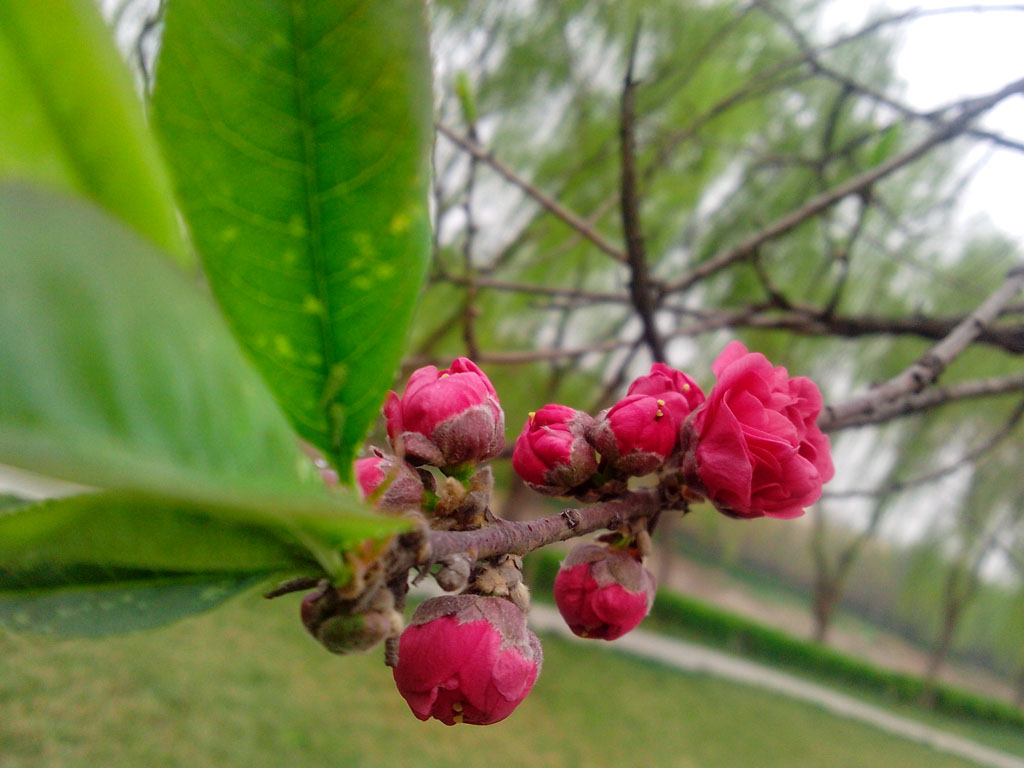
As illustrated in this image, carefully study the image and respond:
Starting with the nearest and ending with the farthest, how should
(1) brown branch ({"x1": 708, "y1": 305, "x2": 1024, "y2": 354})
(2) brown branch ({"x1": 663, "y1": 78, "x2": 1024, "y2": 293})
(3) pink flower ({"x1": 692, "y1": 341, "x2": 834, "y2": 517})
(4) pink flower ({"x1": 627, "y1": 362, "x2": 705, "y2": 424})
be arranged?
(3) pink flower ({"x1": 692, "y1": 341, "x2": 834, "y2": 517})
(4) pink flower ({"x1": 627, "y1": 362, "x2": 705, "y2": 424})
(2) brown branch ({"x1": 663, "y1": 78, "x2": 1024, "y2": 293})
(1) brown branch ({"x1": 708, "y1": 305, "x2": 1024, "y2": 354})

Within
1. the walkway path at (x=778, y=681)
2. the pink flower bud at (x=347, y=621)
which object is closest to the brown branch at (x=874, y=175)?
the pink flower bud at (x=347, y=621)

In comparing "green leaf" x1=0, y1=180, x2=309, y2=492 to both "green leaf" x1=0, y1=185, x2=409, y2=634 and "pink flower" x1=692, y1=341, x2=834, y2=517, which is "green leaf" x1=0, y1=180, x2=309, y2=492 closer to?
"green leaf" x1=0, y1=185, x2=409, y2=634

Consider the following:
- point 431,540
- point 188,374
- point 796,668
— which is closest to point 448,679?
point 431,540

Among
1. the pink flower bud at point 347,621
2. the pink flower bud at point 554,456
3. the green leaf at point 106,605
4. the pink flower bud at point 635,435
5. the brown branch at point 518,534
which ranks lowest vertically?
the green leaf at point 106,605

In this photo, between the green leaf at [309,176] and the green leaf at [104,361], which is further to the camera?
the green leaf at [309,176]

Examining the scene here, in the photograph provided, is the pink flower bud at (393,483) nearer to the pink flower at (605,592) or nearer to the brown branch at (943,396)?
the pink flower at (605,592)

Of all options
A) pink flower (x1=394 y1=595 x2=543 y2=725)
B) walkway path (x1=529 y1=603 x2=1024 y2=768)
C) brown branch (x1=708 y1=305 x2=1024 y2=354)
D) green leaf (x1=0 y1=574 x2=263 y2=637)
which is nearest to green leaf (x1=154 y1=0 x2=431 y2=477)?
green leaf (x1=0 y1=574 x2=263 y2=637)
